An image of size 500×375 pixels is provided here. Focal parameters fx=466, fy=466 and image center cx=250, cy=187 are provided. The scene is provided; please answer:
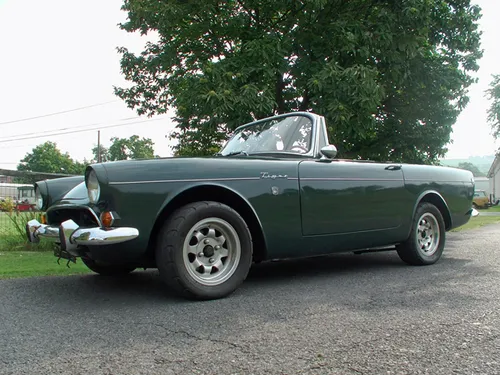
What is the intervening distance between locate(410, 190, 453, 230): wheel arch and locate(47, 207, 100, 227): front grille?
3574 mm

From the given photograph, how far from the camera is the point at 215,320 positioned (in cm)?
306

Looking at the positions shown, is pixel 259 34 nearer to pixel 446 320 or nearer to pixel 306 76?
pixel 306 76

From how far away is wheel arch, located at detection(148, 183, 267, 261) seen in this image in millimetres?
3604

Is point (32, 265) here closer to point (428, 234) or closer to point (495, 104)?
point (428, 234)

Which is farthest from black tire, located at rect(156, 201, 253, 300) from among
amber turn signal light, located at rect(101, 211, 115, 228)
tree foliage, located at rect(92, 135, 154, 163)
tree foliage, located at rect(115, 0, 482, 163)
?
tree foliage, located at rect(92, 135, 154, 163)

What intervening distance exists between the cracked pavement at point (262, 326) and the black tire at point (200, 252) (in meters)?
0.13

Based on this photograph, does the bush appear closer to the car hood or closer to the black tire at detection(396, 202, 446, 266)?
the car hood

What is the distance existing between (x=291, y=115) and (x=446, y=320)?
281 cm

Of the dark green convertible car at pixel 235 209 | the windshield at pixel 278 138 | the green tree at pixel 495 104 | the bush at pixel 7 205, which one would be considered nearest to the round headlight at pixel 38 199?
the dark green convertible car at pixel 235 209

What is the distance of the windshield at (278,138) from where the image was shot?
4.84 m

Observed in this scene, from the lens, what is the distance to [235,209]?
3.95 meters

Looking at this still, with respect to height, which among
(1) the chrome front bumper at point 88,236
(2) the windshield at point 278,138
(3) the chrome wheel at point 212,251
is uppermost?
(2) the windshield at point 278,138

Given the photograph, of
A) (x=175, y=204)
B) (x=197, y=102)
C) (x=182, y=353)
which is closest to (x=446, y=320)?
(x=182, y=353)

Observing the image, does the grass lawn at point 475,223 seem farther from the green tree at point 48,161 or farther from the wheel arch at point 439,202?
the green tree at point 48,161
